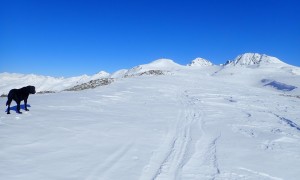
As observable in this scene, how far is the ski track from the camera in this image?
7199 millimetres

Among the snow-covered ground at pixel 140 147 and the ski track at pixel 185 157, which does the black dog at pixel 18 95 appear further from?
the ski track at pixel 185 157

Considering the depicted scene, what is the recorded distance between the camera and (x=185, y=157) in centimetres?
860

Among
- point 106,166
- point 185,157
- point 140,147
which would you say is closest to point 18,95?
point 140,147

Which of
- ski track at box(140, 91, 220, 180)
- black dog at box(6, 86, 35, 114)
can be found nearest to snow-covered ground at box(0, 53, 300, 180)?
ski track at box(140, 91, 220, 180)

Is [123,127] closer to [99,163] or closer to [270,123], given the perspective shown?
[99,163]

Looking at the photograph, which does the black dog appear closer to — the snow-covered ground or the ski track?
the snow-covered ground

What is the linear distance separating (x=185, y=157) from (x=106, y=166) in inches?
98.2

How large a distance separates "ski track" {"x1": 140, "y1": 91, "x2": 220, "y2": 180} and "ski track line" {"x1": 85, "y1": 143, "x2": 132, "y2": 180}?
0.91 meters

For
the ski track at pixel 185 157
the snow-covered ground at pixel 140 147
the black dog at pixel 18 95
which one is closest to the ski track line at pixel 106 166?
the snow-covered ground at pixel 140 147

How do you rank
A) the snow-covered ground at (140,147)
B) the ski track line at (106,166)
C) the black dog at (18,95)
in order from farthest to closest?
A: the black dog at (18,95) → the snow-covered ground at (140,147) → the ski track line at (106,166)

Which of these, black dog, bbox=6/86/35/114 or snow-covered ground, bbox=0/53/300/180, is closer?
snow-covered ground, bbox=0/53/300/180

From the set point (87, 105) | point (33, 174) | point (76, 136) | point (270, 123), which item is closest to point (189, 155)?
point (76, 136)

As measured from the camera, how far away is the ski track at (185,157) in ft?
23.6

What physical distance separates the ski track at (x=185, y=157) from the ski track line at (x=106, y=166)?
0.91 meters
